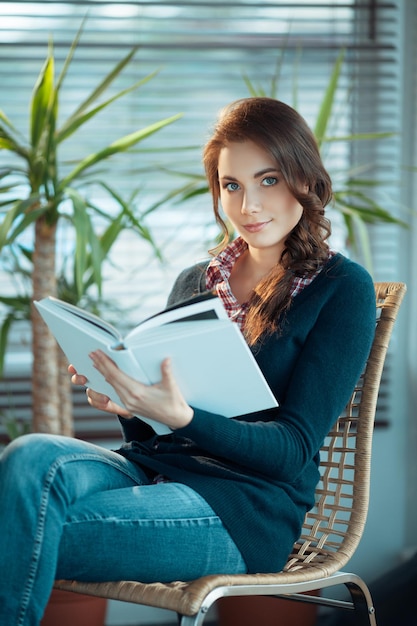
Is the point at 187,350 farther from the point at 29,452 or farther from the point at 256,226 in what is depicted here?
the point at 256,226

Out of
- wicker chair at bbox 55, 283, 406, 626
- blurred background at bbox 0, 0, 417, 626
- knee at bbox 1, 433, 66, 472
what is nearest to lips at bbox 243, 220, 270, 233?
wicker chair at bbox 55, 283, 406, 626

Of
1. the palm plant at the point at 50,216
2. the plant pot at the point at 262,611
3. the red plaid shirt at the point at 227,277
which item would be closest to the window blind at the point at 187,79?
the palm plant at the point at 50,216

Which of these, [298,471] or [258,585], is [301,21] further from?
[258,585]

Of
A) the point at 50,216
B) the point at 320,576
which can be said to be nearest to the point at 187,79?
the point at 50,216

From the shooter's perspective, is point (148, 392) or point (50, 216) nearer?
point (148, 392)

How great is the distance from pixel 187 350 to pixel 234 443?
189 mm

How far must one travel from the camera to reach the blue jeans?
124 cm

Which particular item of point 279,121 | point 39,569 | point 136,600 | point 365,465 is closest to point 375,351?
point 365,465

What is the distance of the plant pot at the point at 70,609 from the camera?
2311 mm

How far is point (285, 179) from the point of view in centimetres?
156

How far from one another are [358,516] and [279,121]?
711 mm

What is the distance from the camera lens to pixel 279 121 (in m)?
1.57

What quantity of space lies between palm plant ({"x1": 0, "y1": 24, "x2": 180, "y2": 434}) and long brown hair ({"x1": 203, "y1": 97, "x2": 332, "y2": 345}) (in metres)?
0.51

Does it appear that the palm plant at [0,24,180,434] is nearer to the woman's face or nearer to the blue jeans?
the woman's face
